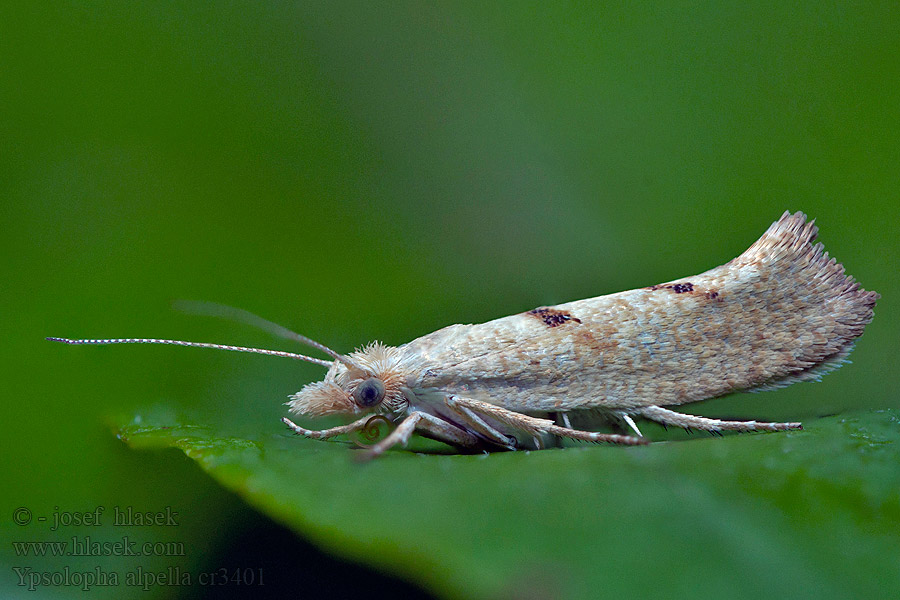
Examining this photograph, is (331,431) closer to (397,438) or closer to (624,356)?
(397,438)

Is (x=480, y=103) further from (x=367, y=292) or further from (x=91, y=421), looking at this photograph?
(x=91, y=421)

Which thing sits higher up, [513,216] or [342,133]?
[342,133]

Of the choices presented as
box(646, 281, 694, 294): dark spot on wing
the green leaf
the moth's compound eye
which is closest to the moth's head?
the moth's compound eye

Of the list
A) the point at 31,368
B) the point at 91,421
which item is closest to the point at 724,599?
the point at 91,421

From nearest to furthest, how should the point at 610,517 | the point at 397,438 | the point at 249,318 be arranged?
the point at 610,517, the point at 397,438, the point at 249,318

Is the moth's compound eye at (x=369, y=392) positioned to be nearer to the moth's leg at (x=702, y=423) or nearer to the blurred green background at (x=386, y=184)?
the blurred green background at (x=386, y=184)

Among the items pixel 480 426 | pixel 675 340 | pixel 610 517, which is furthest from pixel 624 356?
pixel 610 517

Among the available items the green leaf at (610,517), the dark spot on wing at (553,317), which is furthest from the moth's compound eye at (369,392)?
the green leaf at (610,517)
